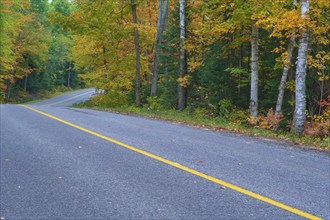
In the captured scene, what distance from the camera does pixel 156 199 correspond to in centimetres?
410

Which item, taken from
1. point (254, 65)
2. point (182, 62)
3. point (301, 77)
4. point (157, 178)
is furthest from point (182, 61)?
point (157, 178)

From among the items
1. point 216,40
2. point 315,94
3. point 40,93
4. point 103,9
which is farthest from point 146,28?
point 40,93

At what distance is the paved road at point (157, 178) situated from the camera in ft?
12.4

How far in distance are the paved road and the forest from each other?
4.71 metres

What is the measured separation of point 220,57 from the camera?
15891 mm

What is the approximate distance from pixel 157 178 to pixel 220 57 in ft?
39.3

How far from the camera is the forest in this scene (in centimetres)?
1113

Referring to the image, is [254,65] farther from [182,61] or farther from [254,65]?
[182,61]

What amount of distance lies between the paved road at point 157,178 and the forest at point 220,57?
471 centimetres

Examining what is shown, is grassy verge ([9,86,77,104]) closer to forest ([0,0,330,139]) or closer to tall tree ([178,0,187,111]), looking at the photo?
forest ([0,0,330,139])

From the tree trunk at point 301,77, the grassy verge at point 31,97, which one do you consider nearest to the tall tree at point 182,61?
the tree trunk at point 301,77

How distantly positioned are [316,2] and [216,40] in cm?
601

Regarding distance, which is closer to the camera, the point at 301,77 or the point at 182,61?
the point at 301,77

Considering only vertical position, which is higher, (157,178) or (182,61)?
(182,61)
